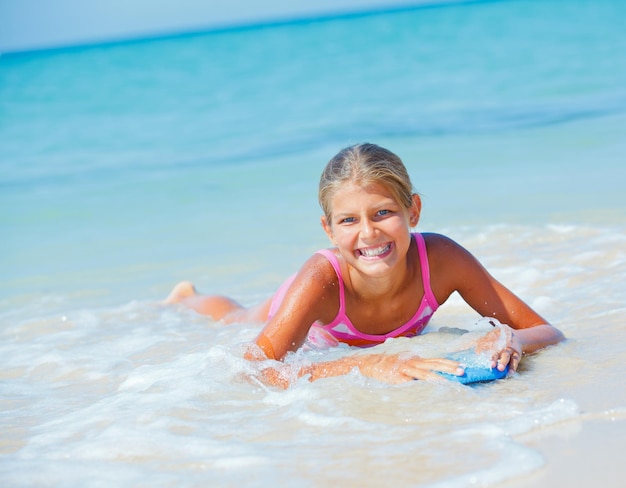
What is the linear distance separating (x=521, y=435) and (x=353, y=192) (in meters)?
1.33

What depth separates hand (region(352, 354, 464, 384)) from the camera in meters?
3.46

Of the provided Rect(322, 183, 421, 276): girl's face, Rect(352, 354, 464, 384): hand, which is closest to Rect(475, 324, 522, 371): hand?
Rect(352, 354, 464, 384): hand

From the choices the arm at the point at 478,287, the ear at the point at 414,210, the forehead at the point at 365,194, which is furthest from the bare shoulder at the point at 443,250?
the forehead at the point at 365,194

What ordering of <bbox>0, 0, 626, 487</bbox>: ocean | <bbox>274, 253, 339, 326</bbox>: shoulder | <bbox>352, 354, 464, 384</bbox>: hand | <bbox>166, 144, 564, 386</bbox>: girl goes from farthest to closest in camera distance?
<bbox>274, 253, 339, 326</bbox>: shoulder < <bbox>166, 144, 564, 386</bbox>: girl < <bbox>352, 354, 464, 384</bbox>: hand < <bbox>0, 0, 626, 487</bbox>: ocean

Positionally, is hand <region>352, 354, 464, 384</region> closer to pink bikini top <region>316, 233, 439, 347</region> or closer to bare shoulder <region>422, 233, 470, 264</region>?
pink bikini top <region>316, 233, 439, 347</region>

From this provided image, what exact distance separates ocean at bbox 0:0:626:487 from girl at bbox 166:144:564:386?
12cm

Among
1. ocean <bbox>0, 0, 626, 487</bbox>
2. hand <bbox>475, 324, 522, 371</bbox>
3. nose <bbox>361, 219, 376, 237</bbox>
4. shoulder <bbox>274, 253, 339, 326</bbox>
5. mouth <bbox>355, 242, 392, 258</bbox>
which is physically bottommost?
ocean <bbox>0, 0, 626, 487</bbox>

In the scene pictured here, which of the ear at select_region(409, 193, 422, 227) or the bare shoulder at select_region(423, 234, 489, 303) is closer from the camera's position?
the ear at select_region(409, 193, 422, 227)

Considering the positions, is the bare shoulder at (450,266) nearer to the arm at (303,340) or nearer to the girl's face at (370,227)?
the girl's face at (370,227)

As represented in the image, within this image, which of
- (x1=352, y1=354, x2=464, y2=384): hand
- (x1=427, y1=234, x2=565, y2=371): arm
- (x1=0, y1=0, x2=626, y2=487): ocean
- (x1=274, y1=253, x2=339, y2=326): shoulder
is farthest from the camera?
(x1=427, y1=234, x2=565, y2=371): arm

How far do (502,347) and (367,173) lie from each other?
3.06 ft

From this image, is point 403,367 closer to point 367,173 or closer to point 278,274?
point 367,173

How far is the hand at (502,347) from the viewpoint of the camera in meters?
3.54

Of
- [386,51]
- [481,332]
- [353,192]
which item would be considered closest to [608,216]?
[481,332]
